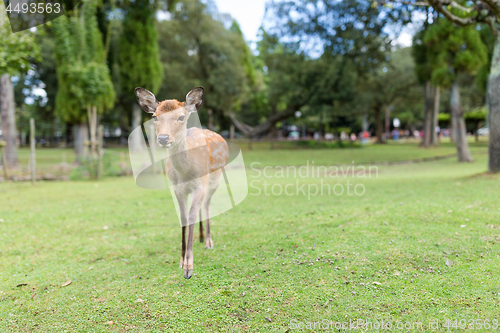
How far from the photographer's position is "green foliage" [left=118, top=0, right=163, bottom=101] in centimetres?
2009

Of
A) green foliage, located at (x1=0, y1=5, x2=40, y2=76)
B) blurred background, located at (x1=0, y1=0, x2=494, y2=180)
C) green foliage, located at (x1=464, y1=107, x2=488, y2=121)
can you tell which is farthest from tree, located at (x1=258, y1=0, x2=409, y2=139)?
green foliage, located at (x1=464, y1=107, x2=488, y2=121)

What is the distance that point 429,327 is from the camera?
2.57m

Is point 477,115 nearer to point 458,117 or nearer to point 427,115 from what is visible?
point 427,115

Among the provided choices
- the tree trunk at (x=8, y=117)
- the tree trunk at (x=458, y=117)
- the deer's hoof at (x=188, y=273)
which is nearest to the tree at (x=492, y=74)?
the tree trunk at (x=458, y=117)

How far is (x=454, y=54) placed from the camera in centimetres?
1461

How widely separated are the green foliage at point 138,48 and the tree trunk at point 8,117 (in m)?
7.14

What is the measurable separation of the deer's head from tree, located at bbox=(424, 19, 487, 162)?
A: 14.7 meters

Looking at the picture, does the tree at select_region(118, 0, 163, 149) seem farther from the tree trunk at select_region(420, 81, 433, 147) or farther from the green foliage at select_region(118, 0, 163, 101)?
the tree trunk at select_region(420, 81, 433, 147)

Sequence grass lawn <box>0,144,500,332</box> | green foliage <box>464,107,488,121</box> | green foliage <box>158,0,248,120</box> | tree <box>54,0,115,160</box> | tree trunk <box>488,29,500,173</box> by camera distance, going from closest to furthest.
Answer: grass lawn <box>0,144,500,332</box> < tree trunk <box>488,29,500,173</box> < tree <box>54,0,115,160</box> < green foliage <box>158,0,248,120</box> < green foliage <box>464,107,488,121</box>

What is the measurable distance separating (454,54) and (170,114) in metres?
16.0

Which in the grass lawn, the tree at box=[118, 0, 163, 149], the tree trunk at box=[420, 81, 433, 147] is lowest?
the grass lawn

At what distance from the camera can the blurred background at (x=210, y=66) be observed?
13.9 metres

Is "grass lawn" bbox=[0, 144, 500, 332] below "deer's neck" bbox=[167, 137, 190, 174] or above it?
below

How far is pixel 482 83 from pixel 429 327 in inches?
989
